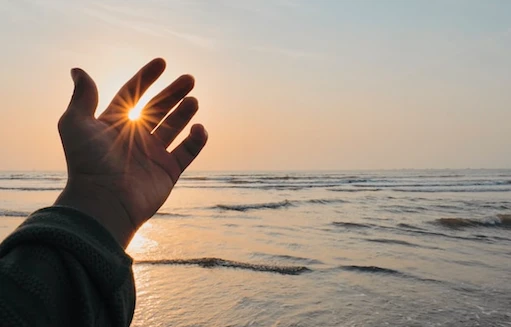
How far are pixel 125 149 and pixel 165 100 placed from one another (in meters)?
0.44

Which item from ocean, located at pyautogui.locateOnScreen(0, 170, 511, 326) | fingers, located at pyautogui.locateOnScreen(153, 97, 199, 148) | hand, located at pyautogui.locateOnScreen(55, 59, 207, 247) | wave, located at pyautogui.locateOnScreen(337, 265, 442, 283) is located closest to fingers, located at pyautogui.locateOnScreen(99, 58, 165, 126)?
hand, located at pyautogui.locateOnScreen(55, 59, 207, 247)

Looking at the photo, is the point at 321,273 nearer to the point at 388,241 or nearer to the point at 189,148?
the point at 388,241

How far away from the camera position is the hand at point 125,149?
1.96 metres

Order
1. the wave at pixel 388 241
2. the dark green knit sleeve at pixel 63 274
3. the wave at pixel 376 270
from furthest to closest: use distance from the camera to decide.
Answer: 1. the wave at pixel 388 241
2. the wave at pixel 376 270
3. the dark green knit sleeve at pixel 63 274

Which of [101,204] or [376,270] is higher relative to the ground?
[101,204]

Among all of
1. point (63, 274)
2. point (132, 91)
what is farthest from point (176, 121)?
point (63, 274)

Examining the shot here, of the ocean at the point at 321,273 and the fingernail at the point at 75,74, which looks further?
the ocean at the point at 321,273

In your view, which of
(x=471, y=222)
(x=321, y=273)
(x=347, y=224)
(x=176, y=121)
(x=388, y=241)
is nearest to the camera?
(x=176, y=121)

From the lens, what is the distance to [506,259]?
6941 mm

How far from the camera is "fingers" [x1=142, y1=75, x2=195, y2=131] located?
2475 mm

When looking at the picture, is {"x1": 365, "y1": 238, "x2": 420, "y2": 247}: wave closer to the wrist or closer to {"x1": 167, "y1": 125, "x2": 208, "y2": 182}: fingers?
{"x1": 167, "y1": 125, "x2": 208, "y2": 182}: fingers

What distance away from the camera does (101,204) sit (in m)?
1.92

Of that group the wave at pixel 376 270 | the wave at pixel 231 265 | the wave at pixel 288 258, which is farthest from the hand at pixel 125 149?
the wave at pixel 288 258

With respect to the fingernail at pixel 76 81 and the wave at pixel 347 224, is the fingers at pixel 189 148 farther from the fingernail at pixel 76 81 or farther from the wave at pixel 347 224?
the wave at pixel 347 224
